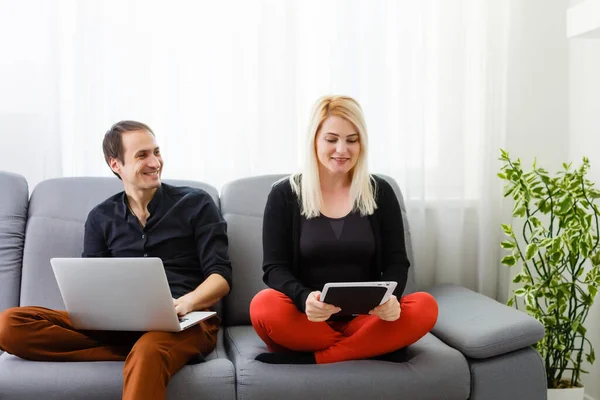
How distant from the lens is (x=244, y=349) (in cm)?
245

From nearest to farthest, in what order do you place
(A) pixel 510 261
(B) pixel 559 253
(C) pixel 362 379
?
(C) pixel 362 379
(B) pixel 559 253
(A) pixel 510 261

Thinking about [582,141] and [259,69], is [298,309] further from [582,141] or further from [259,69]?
[582,141]

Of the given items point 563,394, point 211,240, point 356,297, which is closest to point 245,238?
point 211,240

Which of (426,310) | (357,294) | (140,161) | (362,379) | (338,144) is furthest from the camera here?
(140,161)

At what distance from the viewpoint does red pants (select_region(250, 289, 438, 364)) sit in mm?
2312

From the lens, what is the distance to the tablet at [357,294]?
210 centimetres

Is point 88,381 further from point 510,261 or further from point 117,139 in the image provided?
point 510,261

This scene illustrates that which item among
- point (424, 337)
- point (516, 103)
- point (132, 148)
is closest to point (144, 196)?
point (132, 148)

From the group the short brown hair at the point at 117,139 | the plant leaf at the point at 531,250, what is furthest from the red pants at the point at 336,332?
the short brown hair at the point at 117,139

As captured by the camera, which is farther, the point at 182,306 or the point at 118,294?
the point at 182,306

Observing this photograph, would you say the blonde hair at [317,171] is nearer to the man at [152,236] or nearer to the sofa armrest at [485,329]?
the man at [152,236]

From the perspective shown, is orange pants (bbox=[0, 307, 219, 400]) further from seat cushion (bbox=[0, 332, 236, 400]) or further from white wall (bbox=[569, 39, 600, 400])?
white wall (bbox=[569, 39, 600, 400])

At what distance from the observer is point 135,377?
2.08m

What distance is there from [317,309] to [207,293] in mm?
429
